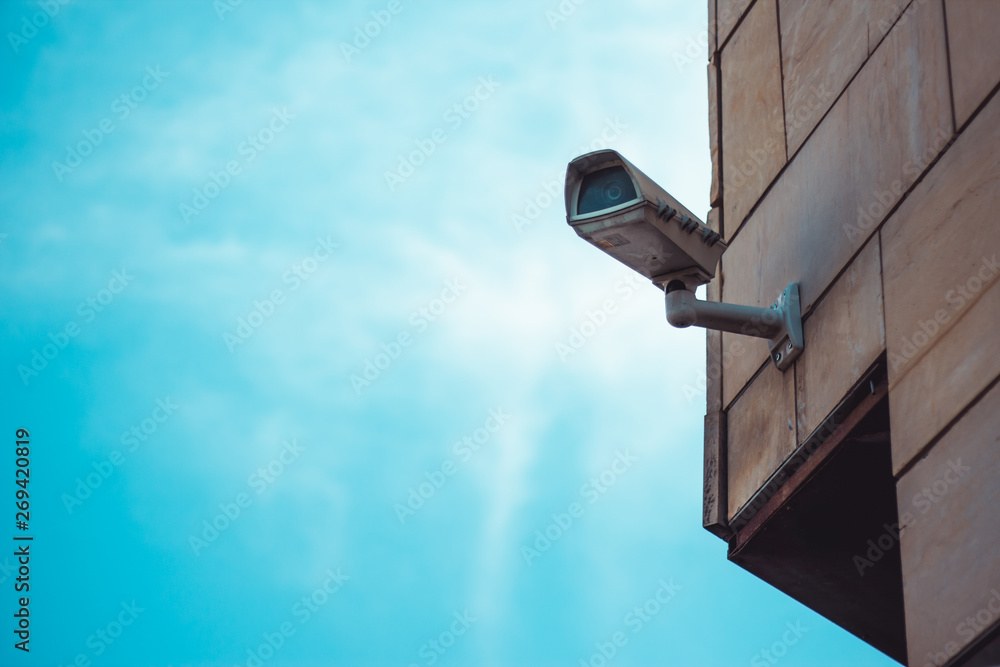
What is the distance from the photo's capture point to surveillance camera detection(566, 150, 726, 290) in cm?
587

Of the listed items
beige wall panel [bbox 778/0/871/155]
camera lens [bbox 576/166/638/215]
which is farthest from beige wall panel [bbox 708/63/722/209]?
camera lens [bbox 576/166/638/215]

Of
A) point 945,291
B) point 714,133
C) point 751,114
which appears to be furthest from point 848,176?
point 714,133

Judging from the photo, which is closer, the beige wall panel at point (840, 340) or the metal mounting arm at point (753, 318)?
the beige wall panel at point (840, 340)

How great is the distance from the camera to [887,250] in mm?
5504

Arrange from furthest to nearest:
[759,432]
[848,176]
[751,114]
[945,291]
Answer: [751,114], [759,432], [848,176], [945,291]

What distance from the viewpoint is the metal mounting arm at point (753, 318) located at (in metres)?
6.13

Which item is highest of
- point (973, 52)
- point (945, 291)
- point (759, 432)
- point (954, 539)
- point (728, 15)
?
point (973, 52)

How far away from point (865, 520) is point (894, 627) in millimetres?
968

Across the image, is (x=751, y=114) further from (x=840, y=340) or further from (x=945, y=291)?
(x=945, y=291)

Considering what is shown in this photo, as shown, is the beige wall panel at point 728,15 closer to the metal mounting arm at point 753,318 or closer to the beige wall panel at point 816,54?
the beige wall panel at point 816,54

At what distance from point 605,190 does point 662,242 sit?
1.27ft

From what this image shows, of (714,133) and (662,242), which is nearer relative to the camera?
(662,242)

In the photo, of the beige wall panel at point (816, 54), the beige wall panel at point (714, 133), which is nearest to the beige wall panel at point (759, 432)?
the beige wall panel at point (816, 54)

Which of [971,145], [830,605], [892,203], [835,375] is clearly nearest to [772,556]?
[830,605]
